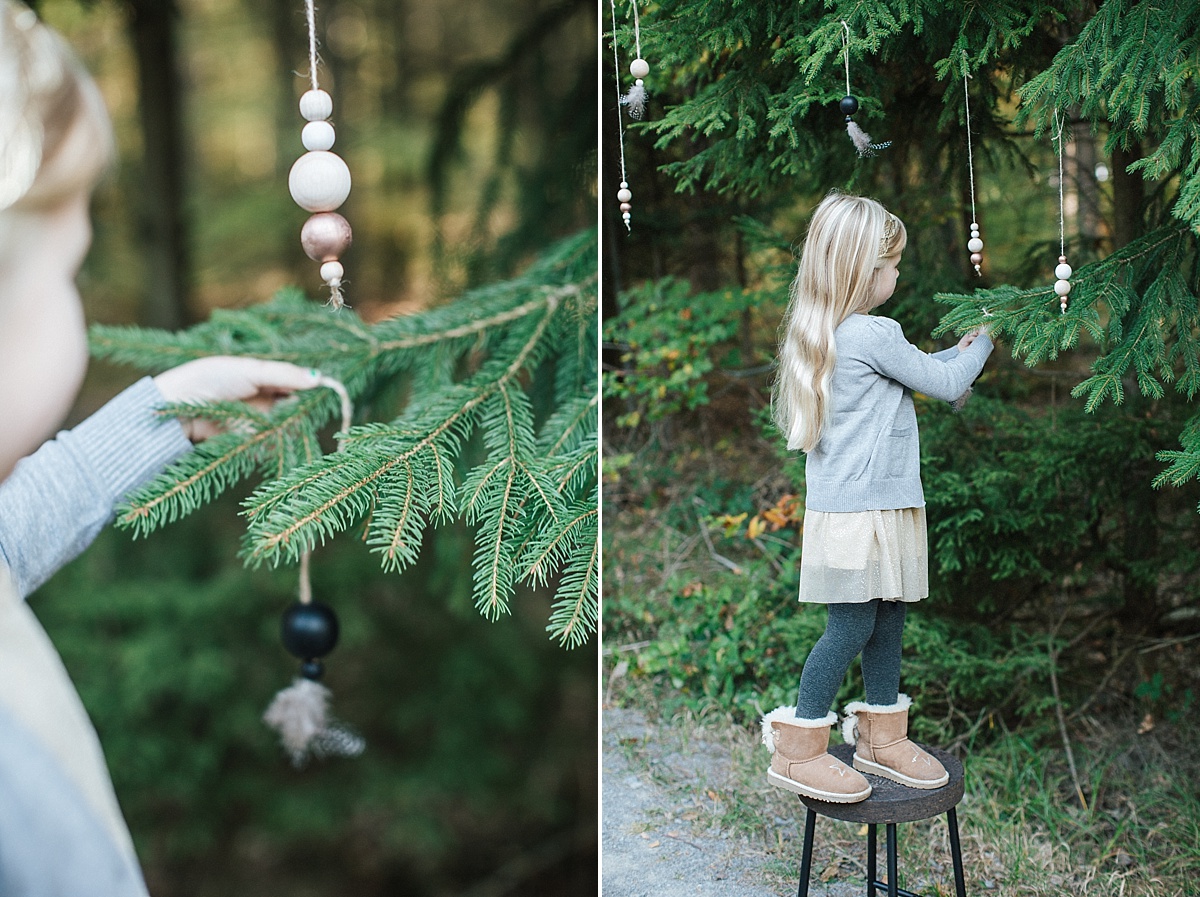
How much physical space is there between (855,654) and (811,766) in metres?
0.15

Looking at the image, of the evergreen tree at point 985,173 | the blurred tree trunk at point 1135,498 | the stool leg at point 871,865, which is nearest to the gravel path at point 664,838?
the stool leg at point 871,865

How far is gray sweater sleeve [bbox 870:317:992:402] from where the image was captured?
1.16 m

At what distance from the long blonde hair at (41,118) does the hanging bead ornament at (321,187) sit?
22 cm

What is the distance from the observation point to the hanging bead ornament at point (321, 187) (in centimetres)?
98

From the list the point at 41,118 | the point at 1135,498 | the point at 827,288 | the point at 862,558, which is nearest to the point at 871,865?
the point at 862,558

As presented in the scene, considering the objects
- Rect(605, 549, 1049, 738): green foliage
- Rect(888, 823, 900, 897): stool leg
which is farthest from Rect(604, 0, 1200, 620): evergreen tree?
Rect(888, 823, 900, 897): stool leg

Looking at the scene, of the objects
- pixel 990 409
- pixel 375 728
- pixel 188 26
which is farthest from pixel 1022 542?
pixel 188 26

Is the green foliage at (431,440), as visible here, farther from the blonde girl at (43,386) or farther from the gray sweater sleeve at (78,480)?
the blonde girl at (43,386)

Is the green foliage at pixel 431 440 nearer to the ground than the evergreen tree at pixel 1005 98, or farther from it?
nearer to the ground

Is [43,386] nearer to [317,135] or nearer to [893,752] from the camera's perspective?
[317,135]

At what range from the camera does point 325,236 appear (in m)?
0.99

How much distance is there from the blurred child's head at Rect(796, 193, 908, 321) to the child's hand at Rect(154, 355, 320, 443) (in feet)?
2.53

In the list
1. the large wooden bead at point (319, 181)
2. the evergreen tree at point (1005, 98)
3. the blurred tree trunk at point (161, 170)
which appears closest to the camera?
the large wooden bead at point (319, 181)

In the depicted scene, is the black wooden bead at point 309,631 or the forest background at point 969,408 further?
the black wooden bead at point 309,631
